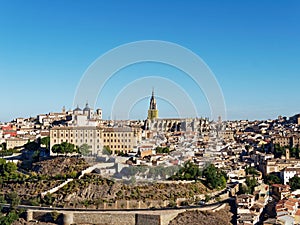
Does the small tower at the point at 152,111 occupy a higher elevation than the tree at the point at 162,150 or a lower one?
higher

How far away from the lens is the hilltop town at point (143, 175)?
12062mm

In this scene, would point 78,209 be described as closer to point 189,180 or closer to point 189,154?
point 189,180

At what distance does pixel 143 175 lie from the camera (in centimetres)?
1402

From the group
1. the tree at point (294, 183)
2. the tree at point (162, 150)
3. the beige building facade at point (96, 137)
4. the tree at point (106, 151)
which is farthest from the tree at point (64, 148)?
the tree at point (294, 183)

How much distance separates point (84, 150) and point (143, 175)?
3847 mm

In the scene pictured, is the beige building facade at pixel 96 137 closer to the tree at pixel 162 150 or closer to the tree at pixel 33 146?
the tree at pixel 162 150

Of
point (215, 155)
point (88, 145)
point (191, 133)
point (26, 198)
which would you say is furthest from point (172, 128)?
point (26, 198)

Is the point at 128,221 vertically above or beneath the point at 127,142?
beneath

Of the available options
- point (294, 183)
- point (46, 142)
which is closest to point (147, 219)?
point (294, 183)

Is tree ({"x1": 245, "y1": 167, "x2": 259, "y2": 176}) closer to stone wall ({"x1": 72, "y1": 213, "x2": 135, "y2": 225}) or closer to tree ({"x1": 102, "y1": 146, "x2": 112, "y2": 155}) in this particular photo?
tree ({"x1": 102, "y1": 146, "x2": 112, "y2": 155})

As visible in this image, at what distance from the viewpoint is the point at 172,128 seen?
29.5 metres

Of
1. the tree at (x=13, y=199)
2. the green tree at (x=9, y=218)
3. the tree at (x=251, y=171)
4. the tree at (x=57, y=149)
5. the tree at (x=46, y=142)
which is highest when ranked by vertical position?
the tree at (x=46, y=142)

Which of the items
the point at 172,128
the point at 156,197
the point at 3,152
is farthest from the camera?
the point at 172,128

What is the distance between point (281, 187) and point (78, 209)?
6.55 metres
